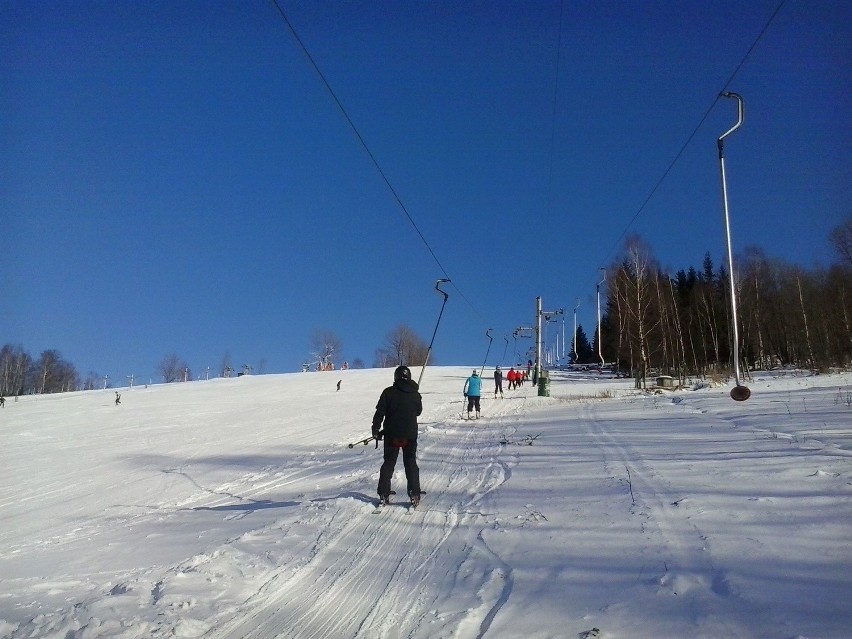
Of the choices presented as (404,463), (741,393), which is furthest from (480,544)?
(741,393)

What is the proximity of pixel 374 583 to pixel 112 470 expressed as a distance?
1298 centimetres

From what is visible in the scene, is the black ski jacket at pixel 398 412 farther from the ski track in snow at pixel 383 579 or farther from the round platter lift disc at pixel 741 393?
the round platter lift disc at pixel 741 393

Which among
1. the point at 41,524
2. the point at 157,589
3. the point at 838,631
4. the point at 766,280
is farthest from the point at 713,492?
the point at 766,280

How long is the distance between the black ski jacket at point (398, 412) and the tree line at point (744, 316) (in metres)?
27.7

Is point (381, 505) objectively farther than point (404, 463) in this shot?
No

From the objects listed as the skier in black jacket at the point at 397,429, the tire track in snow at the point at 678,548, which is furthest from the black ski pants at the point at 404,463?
the tire track in snow at the point at 678,548

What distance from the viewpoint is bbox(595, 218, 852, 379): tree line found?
134 feet

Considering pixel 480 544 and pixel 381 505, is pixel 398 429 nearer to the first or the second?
pixel 381 505

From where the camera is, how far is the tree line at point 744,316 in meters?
40.9

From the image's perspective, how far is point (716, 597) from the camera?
13.8 ft

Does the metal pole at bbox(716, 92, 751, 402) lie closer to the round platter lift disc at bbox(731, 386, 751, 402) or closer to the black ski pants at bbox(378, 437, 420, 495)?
the round platter lift disc at bbox(731, 386, 751, 402)

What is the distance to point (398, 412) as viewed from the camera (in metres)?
8.44

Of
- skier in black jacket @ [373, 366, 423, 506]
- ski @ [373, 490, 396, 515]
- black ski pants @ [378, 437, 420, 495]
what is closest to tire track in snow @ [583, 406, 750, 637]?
black ski pants @ [378, 437, 420, 495]

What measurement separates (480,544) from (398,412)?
9.15 ft
